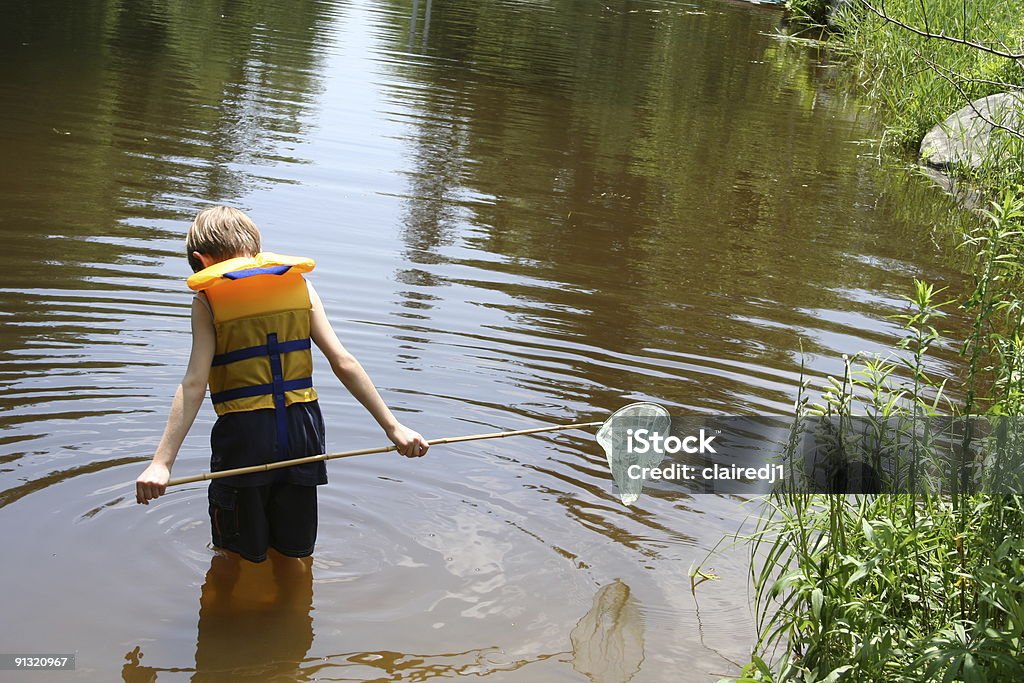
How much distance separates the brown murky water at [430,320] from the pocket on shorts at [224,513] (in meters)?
0.28

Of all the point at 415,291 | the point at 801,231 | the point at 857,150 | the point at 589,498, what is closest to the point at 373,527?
the point at 589,498

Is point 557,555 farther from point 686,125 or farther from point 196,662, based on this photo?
point 686,125

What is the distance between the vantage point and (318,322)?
4750 mm

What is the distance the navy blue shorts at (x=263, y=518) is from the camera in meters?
4.71

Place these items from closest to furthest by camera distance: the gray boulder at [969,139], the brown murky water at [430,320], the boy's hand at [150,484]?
the boy's hand at [150,484] < the brown murky water at [430,320] < the gray boulder at [969,139]

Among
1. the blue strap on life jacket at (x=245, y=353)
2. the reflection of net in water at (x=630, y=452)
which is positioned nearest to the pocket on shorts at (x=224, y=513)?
the blue strap on life jacket at (x=245, y=353)

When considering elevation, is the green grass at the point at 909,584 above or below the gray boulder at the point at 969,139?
below

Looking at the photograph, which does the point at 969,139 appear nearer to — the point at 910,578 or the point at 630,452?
the point at 630,452

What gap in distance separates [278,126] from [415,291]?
21.1ft

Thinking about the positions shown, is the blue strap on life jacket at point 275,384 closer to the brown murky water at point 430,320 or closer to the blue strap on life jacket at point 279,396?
the blue strap on life jacket at point 279,396

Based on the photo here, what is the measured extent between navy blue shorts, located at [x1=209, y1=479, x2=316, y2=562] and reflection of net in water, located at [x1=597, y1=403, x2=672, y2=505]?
1640mm

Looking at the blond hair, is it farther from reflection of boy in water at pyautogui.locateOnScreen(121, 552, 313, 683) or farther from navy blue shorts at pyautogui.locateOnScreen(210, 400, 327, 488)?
reflection of boy in water at pyautogui.locateOnScreen(121, 552, 313, 683)

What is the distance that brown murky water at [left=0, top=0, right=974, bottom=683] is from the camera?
191 inches

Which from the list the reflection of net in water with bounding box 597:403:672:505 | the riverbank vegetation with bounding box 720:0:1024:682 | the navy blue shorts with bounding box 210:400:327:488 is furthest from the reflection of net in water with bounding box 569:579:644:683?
the navy blue shorts with bounding box 210:400:327:488
